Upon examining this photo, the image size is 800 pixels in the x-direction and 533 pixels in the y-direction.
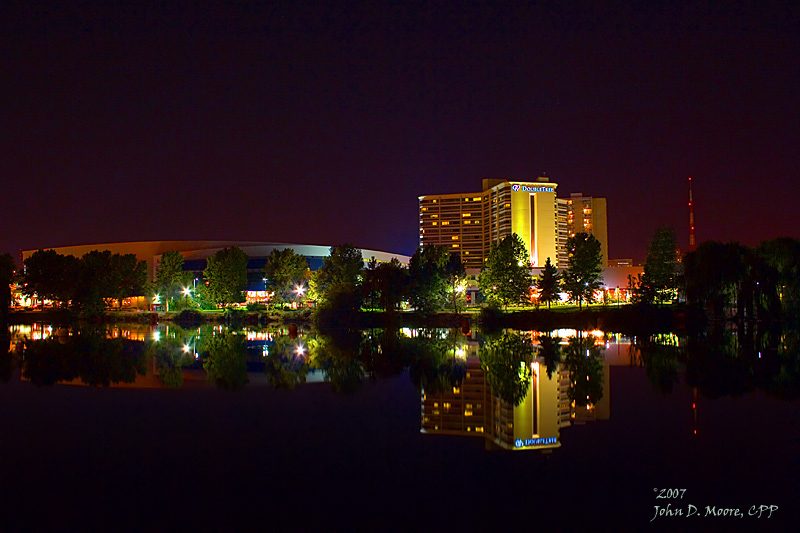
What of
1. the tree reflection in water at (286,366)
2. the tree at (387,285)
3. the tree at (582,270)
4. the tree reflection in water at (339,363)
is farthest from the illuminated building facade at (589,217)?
the tree reflection in water at (286,366)

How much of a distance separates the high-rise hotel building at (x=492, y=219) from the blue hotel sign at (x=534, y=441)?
4275 inches

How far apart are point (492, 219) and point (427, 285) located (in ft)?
287

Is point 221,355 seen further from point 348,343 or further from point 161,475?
point 161,475

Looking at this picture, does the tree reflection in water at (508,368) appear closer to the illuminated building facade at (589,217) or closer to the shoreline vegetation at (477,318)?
the shoreline vegetation at (477,318)

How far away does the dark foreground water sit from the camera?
7.42 metres

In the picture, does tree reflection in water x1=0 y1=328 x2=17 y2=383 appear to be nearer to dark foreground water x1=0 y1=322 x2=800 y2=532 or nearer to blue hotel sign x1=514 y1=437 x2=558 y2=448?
dark foreground water x1=0 y1=322 x2=800 y2=532

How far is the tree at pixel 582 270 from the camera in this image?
65.1 meters

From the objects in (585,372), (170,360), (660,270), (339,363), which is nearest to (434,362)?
(339,363)

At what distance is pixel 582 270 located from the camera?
66.3m

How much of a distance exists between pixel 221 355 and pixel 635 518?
23402 millimetres

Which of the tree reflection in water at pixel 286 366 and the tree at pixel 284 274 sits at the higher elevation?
the tree at pixel 284 274

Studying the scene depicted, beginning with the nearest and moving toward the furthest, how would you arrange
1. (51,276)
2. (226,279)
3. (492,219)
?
1. (51,276)
2. (226,279)
3. (492,219)

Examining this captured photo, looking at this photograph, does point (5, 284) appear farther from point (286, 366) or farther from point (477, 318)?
point (286, 366)

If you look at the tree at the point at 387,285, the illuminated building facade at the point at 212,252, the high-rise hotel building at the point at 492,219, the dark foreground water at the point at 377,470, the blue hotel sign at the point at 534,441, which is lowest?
the dark foreground water at the point at 377,470
